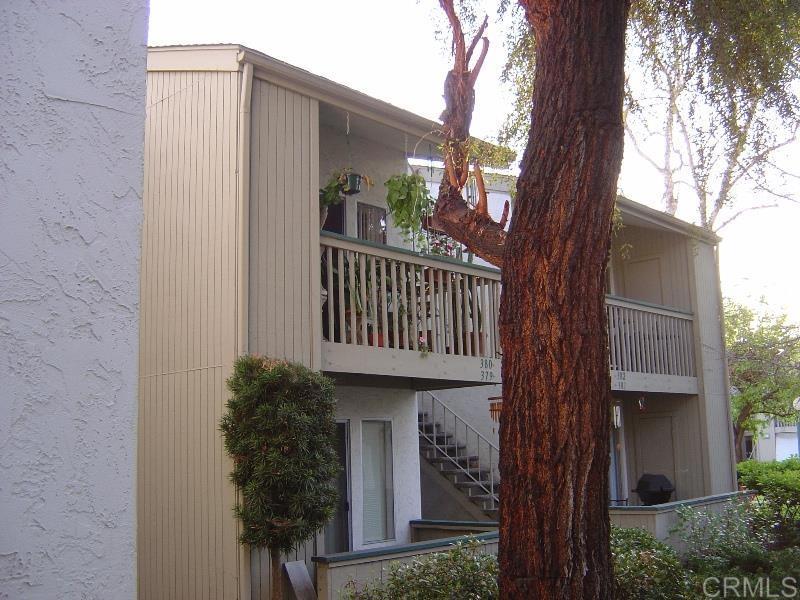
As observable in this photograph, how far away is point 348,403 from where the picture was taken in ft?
40.2

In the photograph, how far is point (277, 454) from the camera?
820cm

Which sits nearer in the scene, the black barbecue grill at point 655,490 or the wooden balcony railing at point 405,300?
the wooden balcony railing at point 405,300

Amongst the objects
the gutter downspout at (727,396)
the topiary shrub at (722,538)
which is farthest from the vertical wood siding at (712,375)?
the topiary shrub at (722,538)

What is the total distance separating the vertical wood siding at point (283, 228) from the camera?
369 inches

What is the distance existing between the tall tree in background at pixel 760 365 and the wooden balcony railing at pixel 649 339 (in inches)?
284

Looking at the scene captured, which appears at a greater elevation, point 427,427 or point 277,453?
point 427,427

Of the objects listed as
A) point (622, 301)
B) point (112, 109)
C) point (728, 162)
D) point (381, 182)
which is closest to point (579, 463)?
point (112, 109)

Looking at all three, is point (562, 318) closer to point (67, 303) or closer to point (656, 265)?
point (67, 303)

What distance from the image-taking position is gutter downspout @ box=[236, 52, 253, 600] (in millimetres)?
8648

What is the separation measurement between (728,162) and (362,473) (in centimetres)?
617

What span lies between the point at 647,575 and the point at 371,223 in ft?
22.8

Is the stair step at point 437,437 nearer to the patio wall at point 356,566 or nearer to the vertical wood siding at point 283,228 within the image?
the patio wall at point 356,566

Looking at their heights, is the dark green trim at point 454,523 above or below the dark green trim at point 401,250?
below

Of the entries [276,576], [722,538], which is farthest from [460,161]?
[722,538]
